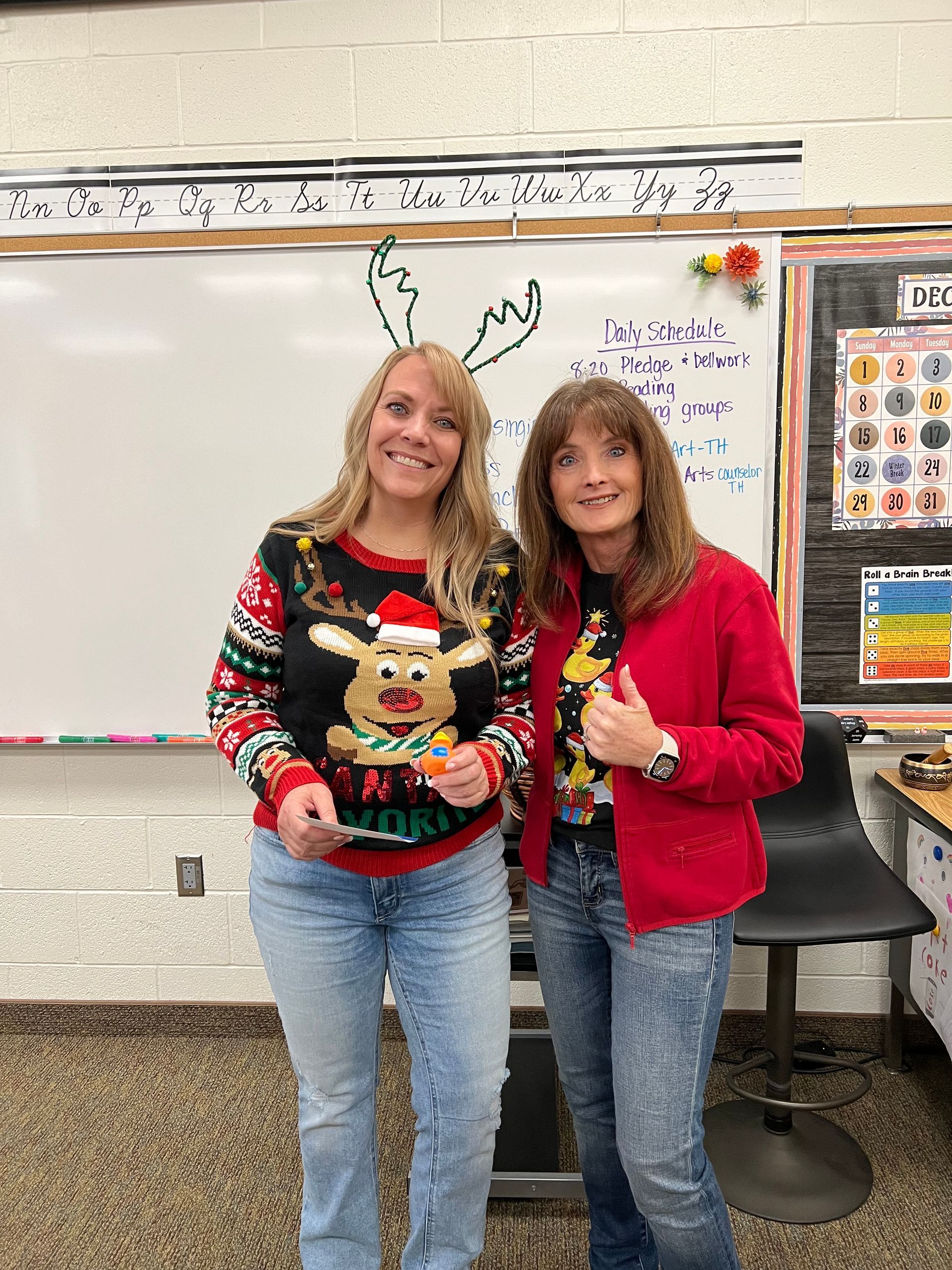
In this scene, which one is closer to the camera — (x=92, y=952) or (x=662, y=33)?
(x=662, y=33)

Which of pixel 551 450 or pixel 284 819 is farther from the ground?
pixel 551 450

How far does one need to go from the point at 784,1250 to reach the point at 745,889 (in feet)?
3.23

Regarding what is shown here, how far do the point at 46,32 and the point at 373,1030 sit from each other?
2535 mm

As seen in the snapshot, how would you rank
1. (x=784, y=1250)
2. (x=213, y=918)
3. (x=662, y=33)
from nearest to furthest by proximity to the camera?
(x=784, y=1250)
(x=662, y=33)
(x=213, y=918)

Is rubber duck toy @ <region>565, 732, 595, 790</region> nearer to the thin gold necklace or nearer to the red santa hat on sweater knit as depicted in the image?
the red santa hat on sweater knit

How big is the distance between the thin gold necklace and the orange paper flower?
1.31 metres

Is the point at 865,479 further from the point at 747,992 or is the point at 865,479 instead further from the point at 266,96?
the point at 266,96

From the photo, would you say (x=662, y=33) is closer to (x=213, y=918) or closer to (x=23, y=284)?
(x=23, y=284)

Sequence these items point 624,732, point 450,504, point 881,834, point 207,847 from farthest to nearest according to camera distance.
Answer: point 207,847 → point 881,834 → point 450,504 → point 624,732

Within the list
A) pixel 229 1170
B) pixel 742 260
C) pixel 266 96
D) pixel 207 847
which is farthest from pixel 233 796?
pixel 742 260

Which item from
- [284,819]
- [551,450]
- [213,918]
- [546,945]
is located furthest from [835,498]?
[213,918]

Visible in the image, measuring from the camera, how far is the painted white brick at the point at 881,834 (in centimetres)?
222

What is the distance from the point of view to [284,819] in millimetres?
1103

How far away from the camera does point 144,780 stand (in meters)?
2.32
